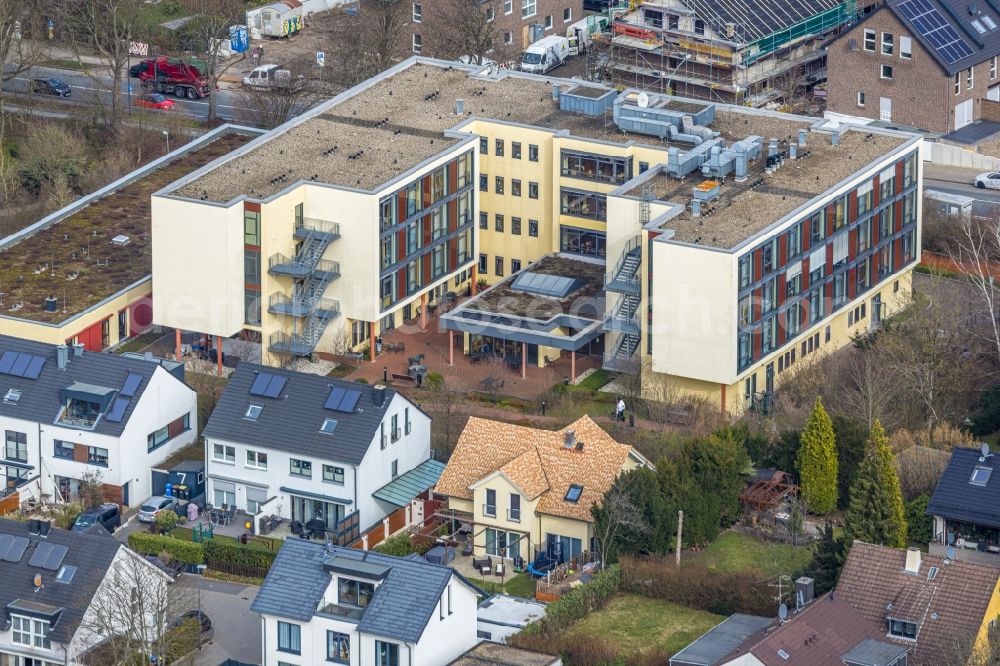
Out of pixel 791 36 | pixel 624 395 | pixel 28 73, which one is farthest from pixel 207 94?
pixel 624 395

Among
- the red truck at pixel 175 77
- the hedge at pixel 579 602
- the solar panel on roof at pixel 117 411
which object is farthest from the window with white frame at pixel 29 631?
the red truck at pixel 175 77

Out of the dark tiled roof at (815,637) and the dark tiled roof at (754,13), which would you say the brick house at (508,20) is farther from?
the dark tiled roof at (815,637)

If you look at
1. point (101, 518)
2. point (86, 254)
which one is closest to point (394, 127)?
point (86, 254)

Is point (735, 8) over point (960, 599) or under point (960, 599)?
over

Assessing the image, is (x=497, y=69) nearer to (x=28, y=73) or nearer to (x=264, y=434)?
(x=28, y=73)

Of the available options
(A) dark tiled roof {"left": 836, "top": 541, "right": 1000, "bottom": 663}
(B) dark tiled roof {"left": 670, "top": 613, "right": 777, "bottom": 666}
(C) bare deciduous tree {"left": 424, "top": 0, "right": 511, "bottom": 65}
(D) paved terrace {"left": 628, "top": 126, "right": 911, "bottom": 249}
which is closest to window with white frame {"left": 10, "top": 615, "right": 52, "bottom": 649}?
(B) dark tiled roof {"left": 670, "top": 613, "right": 777, "bottom": 666}

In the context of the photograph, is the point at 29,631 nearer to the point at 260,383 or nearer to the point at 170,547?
the point at 170,547
